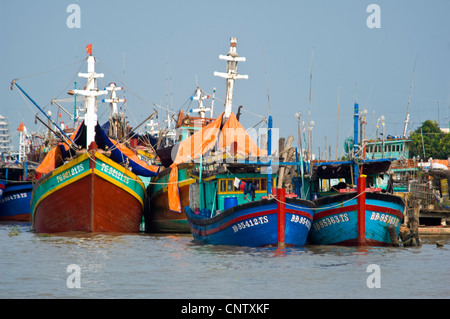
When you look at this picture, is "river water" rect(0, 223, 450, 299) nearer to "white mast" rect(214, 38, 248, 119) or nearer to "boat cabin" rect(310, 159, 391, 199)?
"boat cabin" rect(310, 159, 391, 199)

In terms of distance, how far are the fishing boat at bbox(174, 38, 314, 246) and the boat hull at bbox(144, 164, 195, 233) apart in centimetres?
68

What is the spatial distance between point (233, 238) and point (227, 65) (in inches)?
439

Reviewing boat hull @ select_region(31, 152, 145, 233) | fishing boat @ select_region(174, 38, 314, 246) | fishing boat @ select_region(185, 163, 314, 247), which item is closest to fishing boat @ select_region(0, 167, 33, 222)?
boat hull @ select_region(31, 152, 145, 233)

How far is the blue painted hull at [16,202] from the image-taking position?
170 feet

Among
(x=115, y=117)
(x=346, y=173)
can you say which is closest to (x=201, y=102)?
(x=115, y=117)

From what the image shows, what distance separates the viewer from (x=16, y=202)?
52281 mm

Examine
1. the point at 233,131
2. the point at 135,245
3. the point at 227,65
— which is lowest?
the point at 135,245

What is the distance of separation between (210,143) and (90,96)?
24.8 feet

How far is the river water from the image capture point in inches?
717

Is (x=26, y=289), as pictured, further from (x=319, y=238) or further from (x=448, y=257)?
(x=448, y=257)

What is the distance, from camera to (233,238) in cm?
2711

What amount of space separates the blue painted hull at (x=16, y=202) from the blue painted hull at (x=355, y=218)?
3032 cm
